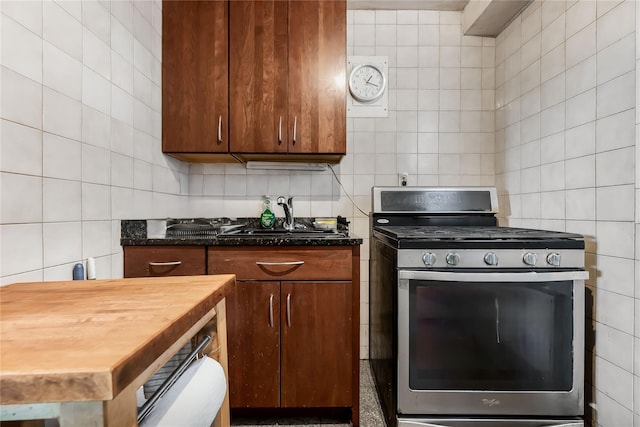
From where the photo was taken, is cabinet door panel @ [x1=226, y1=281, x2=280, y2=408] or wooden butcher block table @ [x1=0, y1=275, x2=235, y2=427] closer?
wooden butcher block table @ [x1=0, y1=275, x2=235, y2=427]

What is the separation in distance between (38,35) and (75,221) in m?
0.60

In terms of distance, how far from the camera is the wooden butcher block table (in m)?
0.35

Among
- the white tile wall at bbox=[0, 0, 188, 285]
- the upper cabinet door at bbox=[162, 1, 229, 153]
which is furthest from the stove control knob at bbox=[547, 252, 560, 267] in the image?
the white tile wall at bbox=[0, 0, 188, 285]

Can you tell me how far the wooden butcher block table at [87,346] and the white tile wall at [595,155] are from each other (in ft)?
5.11

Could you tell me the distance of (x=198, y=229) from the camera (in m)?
1.81

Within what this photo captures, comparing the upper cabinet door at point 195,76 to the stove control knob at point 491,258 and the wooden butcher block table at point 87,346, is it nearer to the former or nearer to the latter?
the wooden butcher block table at point 87,346

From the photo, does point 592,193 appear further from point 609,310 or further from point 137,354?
point 137,354

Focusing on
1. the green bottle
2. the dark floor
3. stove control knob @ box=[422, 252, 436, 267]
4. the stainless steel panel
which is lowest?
the dark floor

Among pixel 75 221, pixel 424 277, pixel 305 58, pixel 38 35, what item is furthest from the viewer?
pixel 305 58

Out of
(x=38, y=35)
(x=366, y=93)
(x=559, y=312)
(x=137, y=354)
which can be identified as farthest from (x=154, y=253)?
(x=559, y=312)

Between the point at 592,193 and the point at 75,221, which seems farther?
the point at 592,193

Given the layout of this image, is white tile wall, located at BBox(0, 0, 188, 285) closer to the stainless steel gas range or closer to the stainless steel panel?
the stainless steel gas range

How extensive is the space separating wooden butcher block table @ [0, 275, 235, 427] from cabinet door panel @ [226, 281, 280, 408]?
80cm

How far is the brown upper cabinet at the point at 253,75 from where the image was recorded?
1727 millimetres
